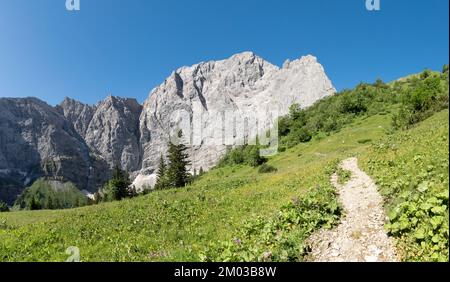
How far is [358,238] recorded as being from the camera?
11.6 metres

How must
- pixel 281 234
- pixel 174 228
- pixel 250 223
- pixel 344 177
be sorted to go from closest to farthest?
pixel 281 234, pixel 250 223, pixel 174 228, pixel 344 177

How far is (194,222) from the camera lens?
71.1 ft

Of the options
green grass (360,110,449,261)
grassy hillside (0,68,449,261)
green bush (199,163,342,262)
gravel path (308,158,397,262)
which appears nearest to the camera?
green grass (360,110,449,261)

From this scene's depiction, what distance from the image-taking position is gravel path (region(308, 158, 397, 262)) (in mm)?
10445

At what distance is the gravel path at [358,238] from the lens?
34.3 ft

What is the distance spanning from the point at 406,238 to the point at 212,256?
6549 mm

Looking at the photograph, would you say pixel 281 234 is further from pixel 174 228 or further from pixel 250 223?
pixel 174 228

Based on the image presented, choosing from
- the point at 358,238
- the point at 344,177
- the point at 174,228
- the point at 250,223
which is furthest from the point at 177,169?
the point at 358,238

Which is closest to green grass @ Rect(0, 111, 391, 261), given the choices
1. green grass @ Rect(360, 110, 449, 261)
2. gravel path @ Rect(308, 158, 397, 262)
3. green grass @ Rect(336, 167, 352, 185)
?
gravel path @ Rect(308, 158, 397, 262)

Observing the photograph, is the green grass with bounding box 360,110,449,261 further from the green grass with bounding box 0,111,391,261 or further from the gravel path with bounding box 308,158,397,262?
the green grass with bounding box 0,111,391,261

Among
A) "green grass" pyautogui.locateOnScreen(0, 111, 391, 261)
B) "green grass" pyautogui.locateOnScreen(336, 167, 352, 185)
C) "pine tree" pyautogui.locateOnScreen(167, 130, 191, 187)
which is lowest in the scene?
"green grass" pyautogui.locateOnScreen(0, 111, 391, 261)

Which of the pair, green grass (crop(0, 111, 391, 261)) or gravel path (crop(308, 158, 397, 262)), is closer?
gravel path (crop(308, 158, 397, 262))

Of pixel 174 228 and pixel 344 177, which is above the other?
pixel 344 177
